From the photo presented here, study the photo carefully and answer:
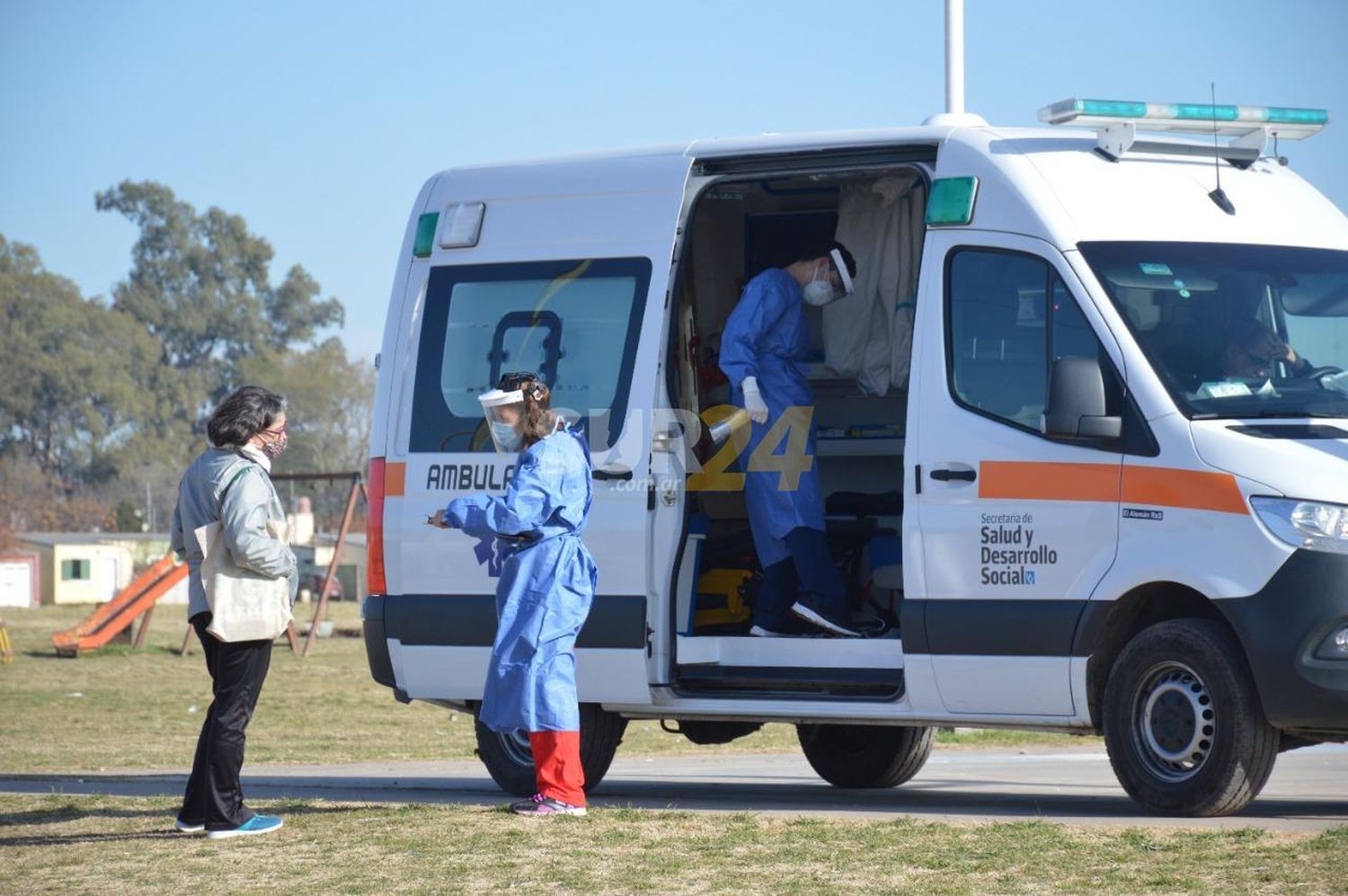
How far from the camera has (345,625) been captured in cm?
4447

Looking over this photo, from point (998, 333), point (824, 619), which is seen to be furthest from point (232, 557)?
point (998, 333)

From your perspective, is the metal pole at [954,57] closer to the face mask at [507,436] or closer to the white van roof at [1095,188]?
the white van roof at [1095,188]

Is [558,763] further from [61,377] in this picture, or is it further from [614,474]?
[61,377]

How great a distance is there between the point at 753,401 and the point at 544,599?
1.75m

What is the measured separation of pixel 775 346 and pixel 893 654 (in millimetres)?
1785

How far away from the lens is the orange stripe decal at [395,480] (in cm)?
1006

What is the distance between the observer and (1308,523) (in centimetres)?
765

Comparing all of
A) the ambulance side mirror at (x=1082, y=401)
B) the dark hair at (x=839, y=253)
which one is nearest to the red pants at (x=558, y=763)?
the ambulance side mirror at (x=1082, y=401)

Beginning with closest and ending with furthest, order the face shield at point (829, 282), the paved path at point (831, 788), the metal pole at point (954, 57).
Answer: the paved path at point (831, 788) → the face shield at point (829, 282) → the metal pole at point (954, 57)

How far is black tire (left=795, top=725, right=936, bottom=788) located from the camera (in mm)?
11156

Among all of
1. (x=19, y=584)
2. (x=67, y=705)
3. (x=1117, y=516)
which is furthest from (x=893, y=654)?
(x=19, y=584)

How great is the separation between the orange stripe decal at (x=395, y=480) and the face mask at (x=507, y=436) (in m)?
1.34

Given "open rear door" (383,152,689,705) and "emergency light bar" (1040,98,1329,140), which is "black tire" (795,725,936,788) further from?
"emergency light bar" (1040,98,1329,140)

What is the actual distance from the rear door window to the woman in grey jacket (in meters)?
1.75
